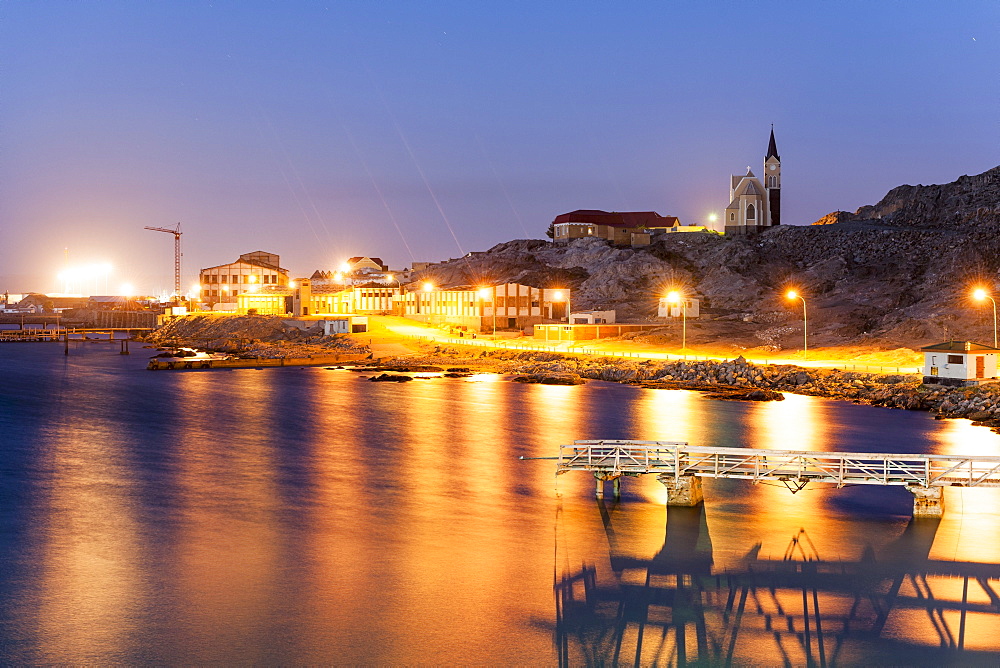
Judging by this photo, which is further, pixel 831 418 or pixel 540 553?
pixel 831 418

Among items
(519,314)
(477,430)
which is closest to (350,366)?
(519,314)

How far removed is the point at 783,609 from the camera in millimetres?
23000

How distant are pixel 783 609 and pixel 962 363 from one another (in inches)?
1629

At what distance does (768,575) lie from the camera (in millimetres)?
25500

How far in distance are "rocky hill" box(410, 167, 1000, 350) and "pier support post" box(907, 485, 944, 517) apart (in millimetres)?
51648

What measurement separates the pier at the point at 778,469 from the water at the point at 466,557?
1.18 m

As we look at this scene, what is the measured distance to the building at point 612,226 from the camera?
16350 cm

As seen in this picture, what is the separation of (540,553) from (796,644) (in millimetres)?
9259

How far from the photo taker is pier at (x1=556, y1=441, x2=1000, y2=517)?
29.1 m

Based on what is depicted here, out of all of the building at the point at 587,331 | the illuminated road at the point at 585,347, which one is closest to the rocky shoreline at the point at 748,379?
the illuminated road at the point at 585,347

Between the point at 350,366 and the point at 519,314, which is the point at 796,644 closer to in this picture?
the point at 350,366

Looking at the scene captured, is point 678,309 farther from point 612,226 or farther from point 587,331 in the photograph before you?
point 612,226

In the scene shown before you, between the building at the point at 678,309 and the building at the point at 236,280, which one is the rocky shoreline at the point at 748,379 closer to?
the building at the point at 678,309

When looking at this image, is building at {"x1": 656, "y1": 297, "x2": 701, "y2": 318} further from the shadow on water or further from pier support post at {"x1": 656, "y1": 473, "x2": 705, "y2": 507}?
the shadow on water
